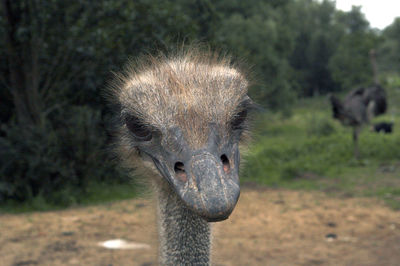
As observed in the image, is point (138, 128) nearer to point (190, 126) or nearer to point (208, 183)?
point (190, 126)

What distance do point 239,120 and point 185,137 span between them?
9.3 inches

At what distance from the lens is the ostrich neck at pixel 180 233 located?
1487mm

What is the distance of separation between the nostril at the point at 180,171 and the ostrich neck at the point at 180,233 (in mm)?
308

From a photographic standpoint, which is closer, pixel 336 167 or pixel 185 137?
pixel 185 137

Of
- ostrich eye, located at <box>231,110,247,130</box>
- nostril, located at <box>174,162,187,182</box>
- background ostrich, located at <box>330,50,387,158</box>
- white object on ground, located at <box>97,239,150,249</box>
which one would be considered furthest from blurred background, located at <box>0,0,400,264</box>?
nostril, located at <box>174,162,187,182</box>

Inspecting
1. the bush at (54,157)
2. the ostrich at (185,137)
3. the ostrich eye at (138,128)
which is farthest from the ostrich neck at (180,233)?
the bush at (54,157)

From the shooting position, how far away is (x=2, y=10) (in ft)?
17.4

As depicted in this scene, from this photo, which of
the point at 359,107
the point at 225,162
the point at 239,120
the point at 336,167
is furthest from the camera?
the point at 359,107

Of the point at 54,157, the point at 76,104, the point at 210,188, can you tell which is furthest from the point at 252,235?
the point at 210,188

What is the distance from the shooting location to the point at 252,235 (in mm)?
4676

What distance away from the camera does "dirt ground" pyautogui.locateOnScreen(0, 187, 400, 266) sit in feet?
13.2

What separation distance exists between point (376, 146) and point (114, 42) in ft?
24.4

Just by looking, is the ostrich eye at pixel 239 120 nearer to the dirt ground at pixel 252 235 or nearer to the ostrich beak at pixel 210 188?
the ostrich beak at pixel 210 188

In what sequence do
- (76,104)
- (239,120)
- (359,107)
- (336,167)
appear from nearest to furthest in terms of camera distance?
(239,120) < (76,104) < (336,167) < (359,107)
